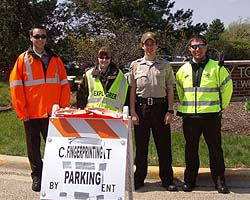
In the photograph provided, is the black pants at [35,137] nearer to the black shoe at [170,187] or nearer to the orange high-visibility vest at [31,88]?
the orange high-visibility vest at [31,88]

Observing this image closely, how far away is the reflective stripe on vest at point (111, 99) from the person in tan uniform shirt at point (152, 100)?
0.40 ft

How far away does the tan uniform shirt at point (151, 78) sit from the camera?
5793mm

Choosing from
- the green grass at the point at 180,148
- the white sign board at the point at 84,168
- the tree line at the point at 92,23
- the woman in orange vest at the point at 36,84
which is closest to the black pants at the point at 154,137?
the green grass at the point at 180,148

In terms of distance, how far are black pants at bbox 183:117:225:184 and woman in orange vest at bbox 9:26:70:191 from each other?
1.71 m

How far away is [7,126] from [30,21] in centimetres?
2371

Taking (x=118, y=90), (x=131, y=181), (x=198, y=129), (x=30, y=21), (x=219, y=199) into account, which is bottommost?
(x=219, y=199)

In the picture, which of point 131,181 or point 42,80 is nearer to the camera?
point 131,181

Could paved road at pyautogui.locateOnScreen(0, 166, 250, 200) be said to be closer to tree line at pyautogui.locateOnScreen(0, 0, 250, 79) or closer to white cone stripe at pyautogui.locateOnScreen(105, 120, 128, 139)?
white cone stripe at pyautogui.locateOnScreen(105, 120, 128, 139)

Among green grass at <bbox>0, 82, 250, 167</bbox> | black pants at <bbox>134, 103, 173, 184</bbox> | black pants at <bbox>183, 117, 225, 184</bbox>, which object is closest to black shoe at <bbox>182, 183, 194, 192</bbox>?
black pants at <bbox>183, 117, 225, 184</bbox>

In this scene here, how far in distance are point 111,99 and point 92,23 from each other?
3408 centimetres

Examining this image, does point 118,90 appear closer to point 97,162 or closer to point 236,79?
point 97,162

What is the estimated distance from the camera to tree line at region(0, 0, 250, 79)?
31.0 m

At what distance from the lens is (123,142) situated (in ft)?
15.1

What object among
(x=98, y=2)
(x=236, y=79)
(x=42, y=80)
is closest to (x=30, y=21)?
(x=98, y=2)
